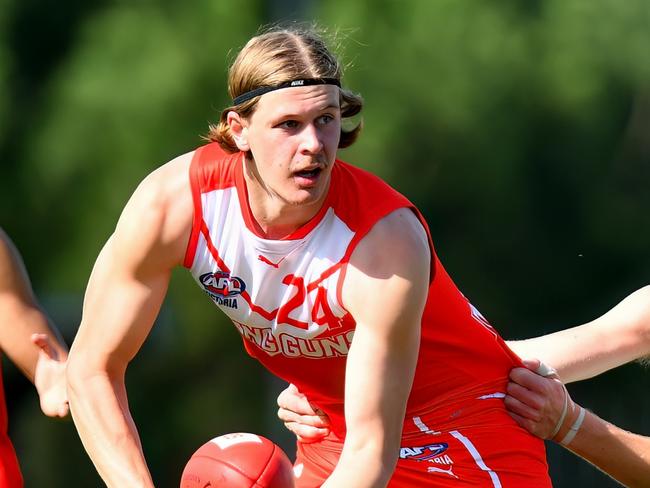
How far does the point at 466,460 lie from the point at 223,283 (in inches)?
36.2

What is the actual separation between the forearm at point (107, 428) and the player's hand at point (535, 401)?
1.13m

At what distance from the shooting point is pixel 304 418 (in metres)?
3.60

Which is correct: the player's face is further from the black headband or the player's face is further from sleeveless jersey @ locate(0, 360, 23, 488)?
sleeveless jersey @ locate(0, 360, 23, 488)

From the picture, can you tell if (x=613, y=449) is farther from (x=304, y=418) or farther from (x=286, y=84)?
(x=286, y=84)

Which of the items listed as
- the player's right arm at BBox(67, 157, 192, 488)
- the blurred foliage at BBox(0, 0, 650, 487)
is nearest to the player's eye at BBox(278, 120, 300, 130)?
the player's right arm at BBox(67, 157, 192, 488)

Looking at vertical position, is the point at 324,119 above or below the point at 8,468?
above

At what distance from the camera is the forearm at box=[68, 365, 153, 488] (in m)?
3.14

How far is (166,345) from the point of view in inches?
212

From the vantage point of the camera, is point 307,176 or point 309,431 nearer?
point 307,176

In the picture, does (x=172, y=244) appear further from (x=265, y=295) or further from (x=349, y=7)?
(x=349, y=7)

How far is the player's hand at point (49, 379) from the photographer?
3.62 m

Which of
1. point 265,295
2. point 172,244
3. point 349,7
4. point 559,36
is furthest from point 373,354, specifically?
point 559,36

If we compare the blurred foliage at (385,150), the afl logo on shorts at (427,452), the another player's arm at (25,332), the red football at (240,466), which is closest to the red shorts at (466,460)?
the afl logo on shorts at (427,452)

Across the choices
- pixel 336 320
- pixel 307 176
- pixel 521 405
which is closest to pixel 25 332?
pixel 336 320
